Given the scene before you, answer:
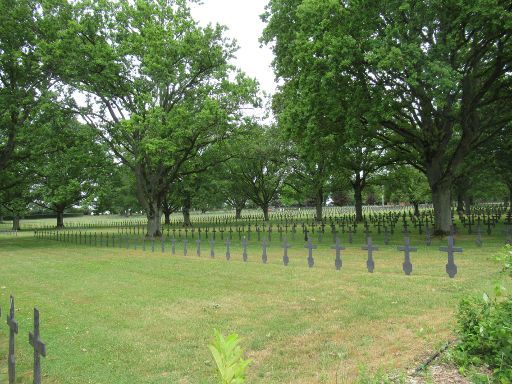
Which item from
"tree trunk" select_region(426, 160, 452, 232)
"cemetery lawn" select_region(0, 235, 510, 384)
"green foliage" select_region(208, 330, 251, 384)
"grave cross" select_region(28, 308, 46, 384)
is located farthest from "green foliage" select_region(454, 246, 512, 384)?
"tree trunk" select_region(426, 160, 452, 232)

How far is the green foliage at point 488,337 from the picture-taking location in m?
4.04

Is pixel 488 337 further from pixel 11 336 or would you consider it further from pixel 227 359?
pixel 11 336

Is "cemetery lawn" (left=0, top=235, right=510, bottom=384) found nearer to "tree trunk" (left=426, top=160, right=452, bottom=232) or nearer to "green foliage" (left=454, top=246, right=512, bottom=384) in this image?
"green foliage" (left=454, top=246, right=512, bottom=384)

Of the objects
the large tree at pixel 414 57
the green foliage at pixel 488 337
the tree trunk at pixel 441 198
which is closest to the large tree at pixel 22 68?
the large tree at pixel 414 57

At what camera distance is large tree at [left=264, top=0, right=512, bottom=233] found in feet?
52.2

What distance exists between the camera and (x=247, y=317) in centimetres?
804

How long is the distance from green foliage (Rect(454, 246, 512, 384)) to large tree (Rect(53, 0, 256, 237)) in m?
21.2

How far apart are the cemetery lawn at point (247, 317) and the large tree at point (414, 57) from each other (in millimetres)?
7239

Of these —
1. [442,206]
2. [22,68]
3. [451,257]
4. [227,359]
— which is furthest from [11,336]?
[22,68]

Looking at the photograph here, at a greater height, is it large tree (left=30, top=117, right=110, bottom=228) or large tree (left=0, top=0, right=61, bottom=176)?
large tree (left=0, top=0, right=61, bottom=176)

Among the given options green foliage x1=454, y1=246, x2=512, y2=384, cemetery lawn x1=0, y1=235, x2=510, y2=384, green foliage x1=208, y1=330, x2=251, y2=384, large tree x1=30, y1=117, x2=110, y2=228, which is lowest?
cemetery lawn x1=0, y1=235, x2=510, y2=384

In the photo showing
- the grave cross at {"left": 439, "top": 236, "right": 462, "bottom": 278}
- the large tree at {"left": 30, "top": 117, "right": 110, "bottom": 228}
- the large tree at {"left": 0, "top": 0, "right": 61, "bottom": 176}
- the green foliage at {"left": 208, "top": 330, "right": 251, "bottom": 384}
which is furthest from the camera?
the large tree at {"left": 30, "top": 117, "right": 110, "bottom": 228}

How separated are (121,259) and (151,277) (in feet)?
19.3

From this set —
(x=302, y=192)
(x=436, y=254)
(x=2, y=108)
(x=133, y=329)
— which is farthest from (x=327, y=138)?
(x=302, y=192)
